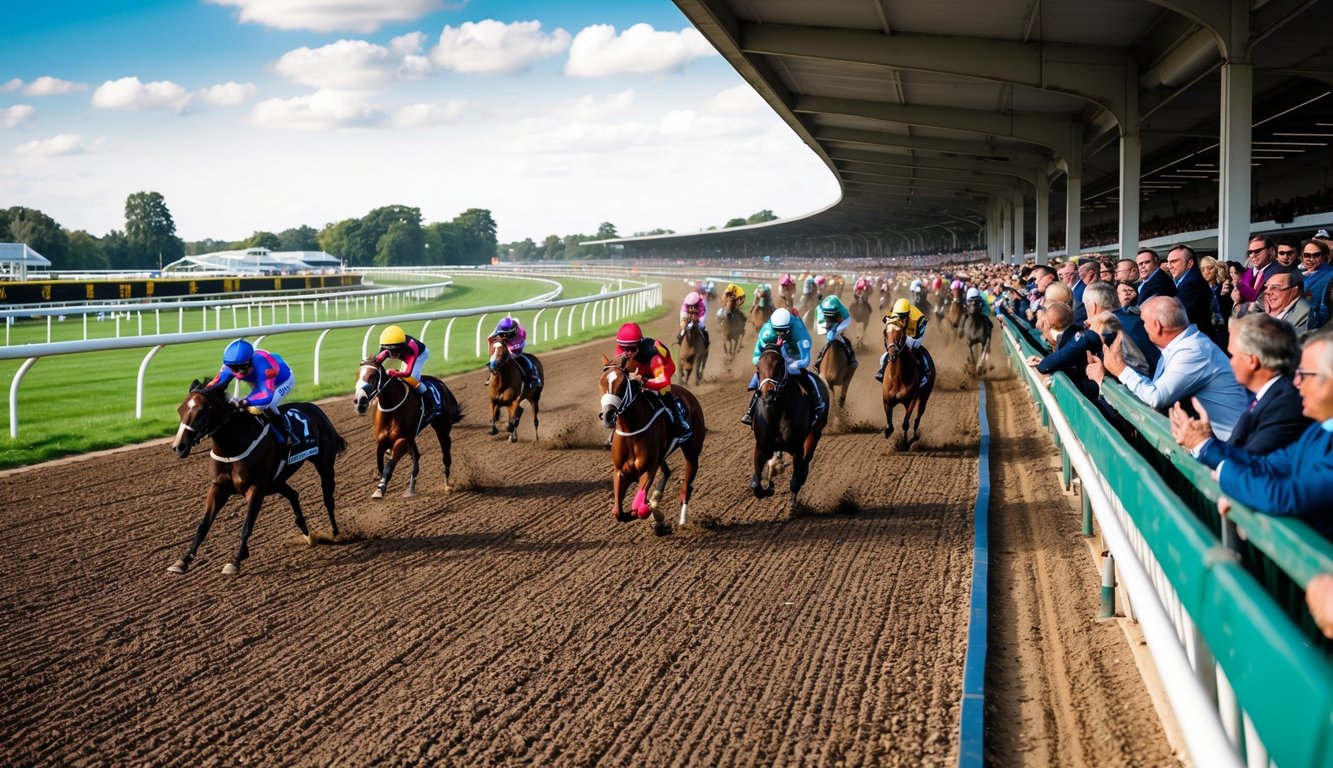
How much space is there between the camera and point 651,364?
7.35m

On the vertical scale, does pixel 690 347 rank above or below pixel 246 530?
above

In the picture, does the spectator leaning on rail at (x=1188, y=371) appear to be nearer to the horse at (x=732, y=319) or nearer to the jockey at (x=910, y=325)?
the jockey at (x=910, y=325)

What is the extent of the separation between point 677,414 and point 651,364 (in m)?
0.41

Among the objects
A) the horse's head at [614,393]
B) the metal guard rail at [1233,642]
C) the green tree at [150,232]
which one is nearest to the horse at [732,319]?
the horse's head at [614,393]

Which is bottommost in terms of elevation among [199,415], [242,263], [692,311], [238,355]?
[199,415]

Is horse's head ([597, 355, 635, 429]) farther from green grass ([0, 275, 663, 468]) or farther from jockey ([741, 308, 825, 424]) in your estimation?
green grass ([0, 275, 663, 468])

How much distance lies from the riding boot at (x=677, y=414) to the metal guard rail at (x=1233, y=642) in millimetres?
3657

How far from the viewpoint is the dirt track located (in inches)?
163

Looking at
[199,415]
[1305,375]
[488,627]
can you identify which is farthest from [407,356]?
[1305,375]

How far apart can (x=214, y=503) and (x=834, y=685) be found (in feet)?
12.9

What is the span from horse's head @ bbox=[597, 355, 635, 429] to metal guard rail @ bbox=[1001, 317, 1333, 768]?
3.15 m

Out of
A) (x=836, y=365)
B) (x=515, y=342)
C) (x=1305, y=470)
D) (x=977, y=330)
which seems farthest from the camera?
(x=977, y=330)

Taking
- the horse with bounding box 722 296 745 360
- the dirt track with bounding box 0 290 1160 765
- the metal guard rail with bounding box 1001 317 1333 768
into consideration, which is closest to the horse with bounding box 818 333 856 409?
the dirt track with bounding box 0 290 1160 765

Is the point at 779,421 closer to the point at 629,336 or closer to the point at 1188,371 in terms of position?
the point at 629,336
